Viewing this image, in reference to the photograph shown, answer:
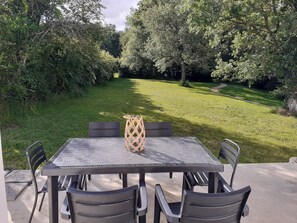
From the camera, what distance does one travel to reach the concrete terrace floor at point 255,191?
2311 millimetres

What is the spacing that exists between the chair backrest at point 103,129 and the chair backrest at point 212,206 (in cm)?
153

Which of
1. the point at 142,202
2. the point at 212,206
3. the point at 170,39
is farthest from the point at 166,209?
the point at 170,39

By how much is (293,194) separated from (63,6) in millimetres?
4213

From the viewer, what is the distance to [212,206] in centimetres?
131

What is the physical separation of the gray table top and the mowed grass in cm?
188

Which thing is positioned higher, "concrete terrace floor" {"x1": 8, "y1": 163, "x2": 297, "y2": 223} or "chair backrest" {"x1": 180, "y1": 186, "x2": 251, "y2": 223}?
"chair backrest" {"x1": 180, "y1": 186, "x2": 251, "y2": 223}

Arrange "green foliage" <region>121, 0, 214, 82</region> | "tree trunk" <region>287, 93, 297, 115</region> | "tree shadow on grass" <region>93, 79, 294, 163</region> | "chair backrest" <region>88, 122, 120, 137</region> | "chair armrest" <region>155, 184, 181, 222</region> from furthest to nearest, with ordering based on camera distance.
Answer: "green foliage" <region>121, 0, 214, 82</region>, "tree trunk" <region>287, 93, 297, 115</region>, "tree shadow on grass" <region>93, 79, 294, 163</region>, "chair backrest" <region>88, 122, 120, 137</region>, "chair armrest" <region>155, 184, 181, 222</region>

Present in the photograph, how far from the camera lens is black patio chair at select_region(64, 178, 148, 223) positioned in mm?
1312

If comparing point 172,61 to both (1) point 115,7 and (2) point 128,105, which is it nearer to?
(2) point 128,105

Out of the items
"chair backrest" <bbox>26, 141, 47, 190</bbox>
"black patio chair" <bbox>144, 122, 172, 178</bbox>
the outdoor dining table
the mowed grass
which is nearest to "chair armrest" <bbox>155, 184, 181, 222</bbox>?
the outdoor dining table

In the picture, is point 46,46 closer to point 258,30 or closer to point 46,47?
point 46,47

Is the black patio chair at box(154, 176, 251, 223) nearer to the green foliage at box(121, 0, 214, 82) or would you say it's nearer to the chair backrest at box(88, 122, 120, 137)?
the chair backrest at box(88, 122, 120, 137)

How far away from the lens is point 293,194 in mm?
2756

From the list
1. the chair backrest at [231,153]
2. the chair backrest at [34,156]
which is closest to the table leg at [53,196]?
the chair backrest at [34,156]
